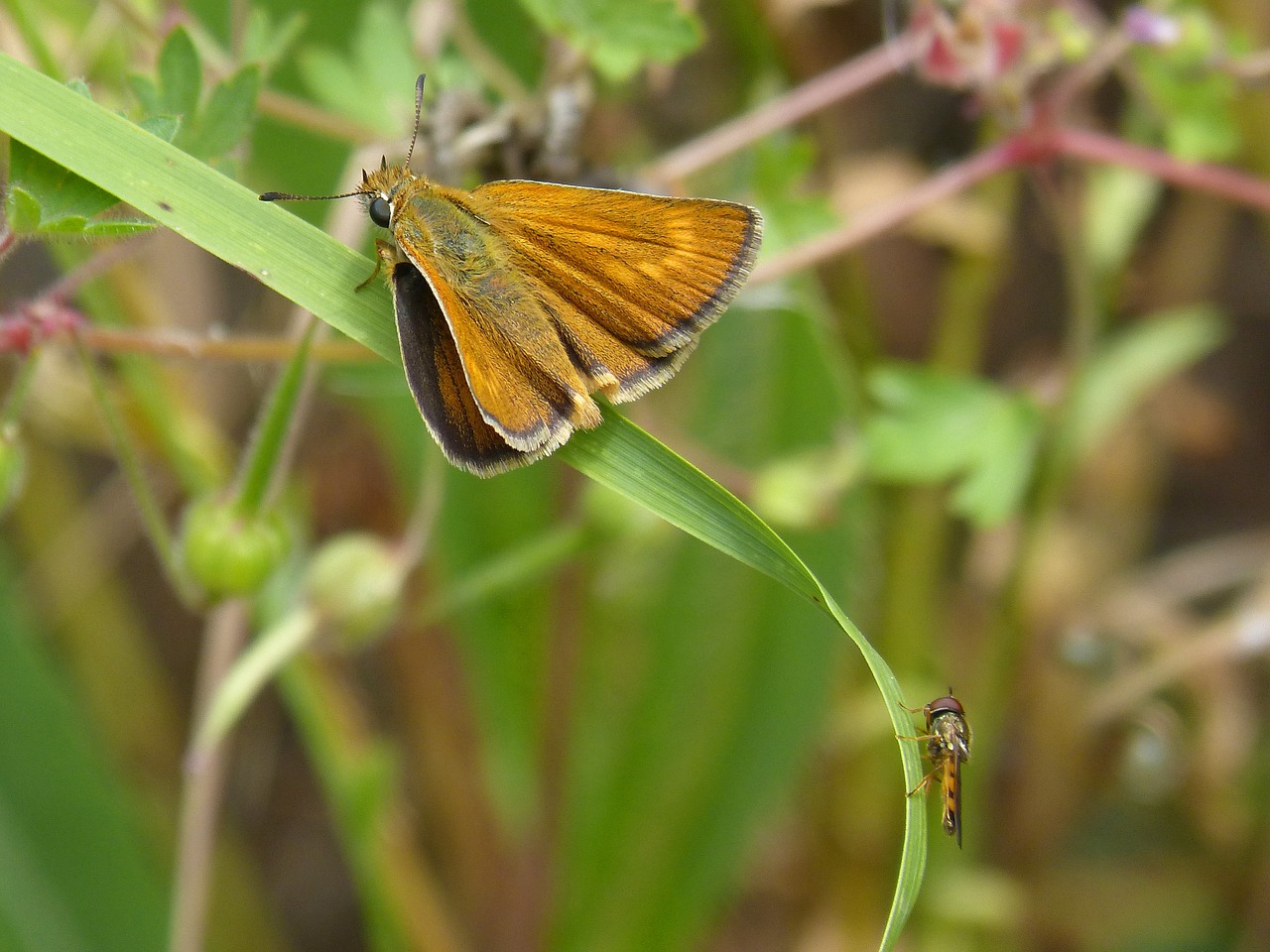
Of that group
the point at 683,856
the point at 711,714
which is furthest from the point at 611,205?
the point at 683,856

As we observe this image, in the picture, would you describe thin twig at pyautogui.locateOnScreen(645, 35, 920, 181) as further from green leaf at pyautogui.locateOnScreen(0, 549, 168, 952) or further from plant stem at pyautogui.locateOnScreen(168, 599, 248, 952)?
green leaf at pyautogui.locateOnScreen(0, 549, 168, 952)

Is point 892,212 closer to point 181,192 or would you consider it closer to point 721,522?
point 721,522

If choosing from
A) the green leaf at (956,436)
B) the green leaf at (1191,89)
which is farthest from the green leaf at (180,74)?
the green leaf at (1191,89)

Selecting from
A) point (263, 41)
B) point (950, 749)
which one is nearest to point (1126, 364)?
point (950, 749)

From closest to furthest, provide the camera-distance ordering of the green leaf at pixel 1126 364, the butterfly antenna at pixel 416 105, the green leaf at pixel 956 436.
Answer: the butterfly antenna at pixel 416 105, the green leaf at pixel 956 436, the green leaf at pixel 1126 364

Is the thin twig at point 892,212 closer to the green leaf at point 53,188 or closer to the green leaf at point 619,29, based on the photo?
the green leaf at point 619,29

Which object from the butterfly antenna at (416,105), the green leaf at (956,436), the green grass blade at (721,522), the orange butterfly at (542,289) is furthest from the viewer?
the green leaf at (956,436)

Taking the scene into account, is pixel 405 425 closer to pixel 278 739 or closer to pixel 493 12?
pixel 493 12
